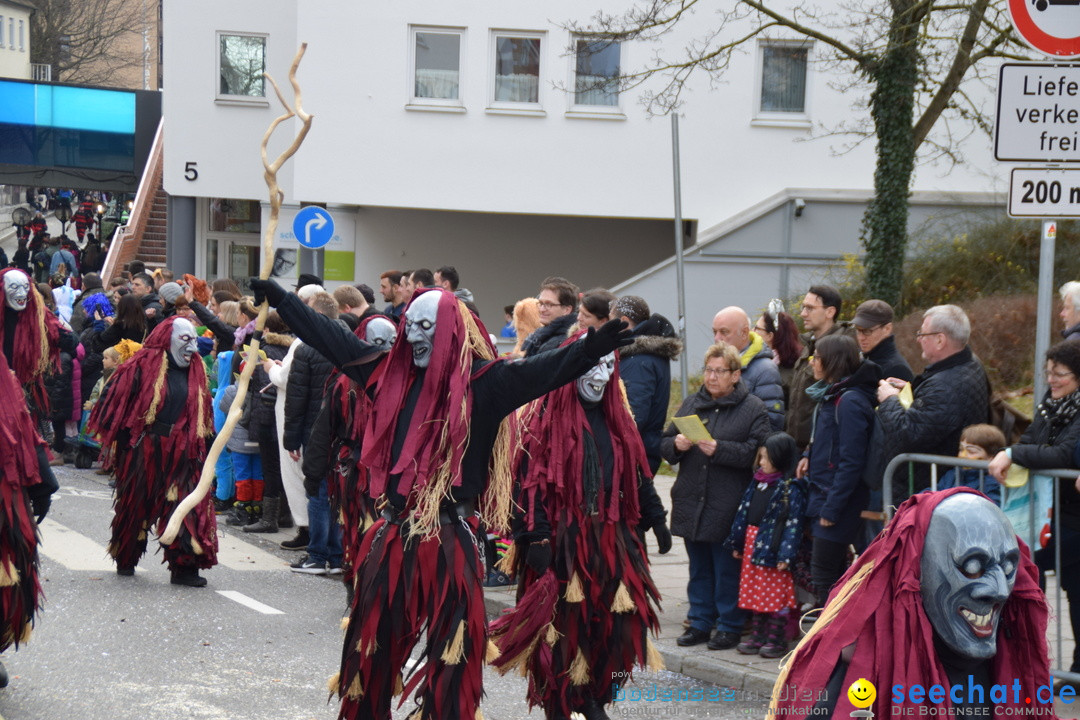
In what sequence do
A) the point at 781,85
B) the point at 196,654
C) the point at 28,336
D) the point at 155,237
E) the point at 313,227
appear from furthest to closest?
1. the point at 155,237
2. the point at 781,85
3. the point at 313,227
4. the point at 28,336
5. the point at 196,654

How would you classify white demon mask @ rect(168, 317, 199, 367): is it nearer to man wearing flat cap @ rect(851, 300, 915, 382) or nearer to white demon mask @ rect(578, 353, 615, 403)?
white demon mask @ rect(578, 353, 615, 403)

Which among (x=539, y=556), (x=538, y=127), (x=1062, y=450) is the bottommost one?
(x=539, y=556)

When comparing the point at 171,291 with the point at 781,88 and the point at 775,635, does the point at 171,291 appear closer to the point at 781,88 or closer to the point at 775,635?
the point at 775,635

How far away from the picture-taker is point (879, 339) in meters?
7.01

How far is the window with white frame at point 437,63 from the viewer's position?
22.3m

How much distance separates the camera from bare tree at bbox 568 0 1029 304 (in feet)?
47.4

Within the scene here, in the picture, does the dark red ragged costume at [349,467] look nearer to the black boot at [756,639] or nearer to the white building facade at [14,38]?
the black boot at [756,639]

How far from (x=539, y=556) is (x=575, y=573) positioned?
1.02ft

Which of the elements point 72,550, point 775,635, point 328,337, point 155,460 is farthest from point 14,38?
point 328,337

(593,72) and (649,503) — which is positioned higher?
(593,72)

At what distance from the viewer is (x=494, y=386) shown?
4.70 meters

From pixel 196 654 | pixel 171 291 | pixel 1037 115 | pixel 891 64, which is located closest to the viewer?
pixel 1037 115

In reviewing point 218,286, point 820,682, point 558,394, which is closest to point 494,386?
point 558,394

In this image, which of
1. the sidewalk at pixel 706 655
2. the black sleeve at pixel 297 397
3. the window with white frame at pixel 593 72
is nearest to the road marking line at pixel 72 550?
the black sleeve at pixel 297 397
